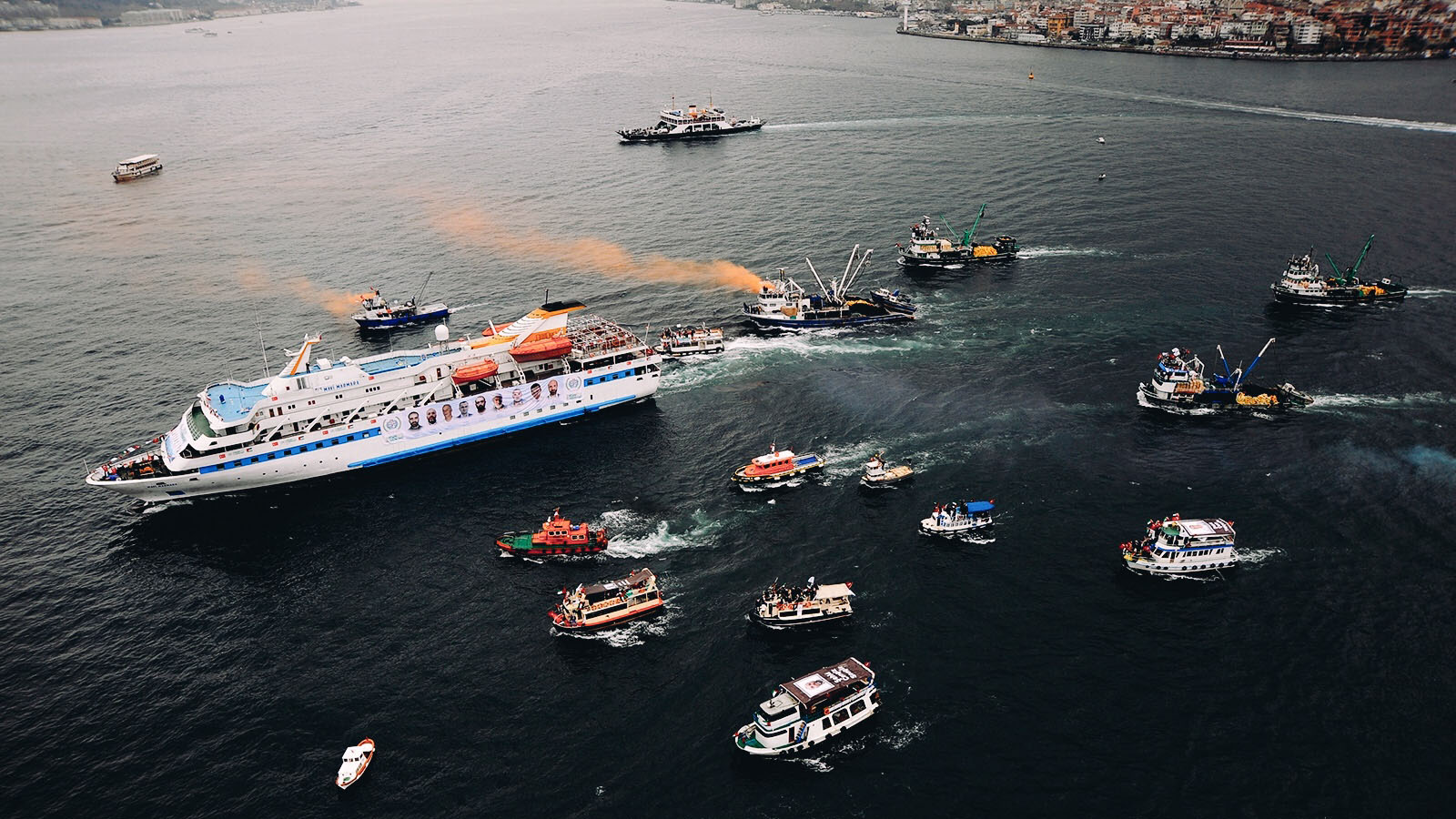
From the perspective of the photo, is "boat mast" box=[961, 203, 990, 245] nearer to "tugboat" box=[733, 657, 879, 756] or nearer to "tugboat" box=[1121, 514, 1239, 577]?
"tugboat" box=[1121, 514, 1239, 577]

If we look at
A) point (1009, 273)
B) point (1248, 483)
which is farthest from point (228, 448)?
point (1009, 273)

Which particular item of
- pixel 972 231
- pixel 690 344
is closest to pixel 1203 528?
pixel 690 344

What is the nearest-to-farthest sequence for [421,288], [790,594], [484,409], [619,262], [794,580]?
[790,594] → [794,580] → [484,409] → [421,288] → [619,262]

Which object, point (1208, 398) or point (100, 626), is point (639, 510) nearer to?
point (100, 626)

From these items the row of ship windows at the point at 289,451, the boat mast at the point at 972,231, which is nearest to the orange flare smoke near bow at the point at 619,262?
the boat mast at the point at 972,231

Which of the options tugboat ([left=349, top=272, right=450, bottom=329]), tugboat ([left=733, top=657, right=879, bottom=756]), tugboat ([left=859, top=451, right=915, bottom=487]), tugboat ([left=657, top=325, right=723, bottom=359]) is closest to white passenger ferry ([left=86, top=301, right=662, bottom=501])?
tugboat ([left=657, top=325, right=723, bottom=359])

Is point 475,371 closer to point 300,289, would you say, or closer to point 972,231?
point 300,289

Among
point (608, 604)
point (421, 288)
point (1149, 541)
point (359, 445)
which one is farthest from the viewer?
point (421, 288)
